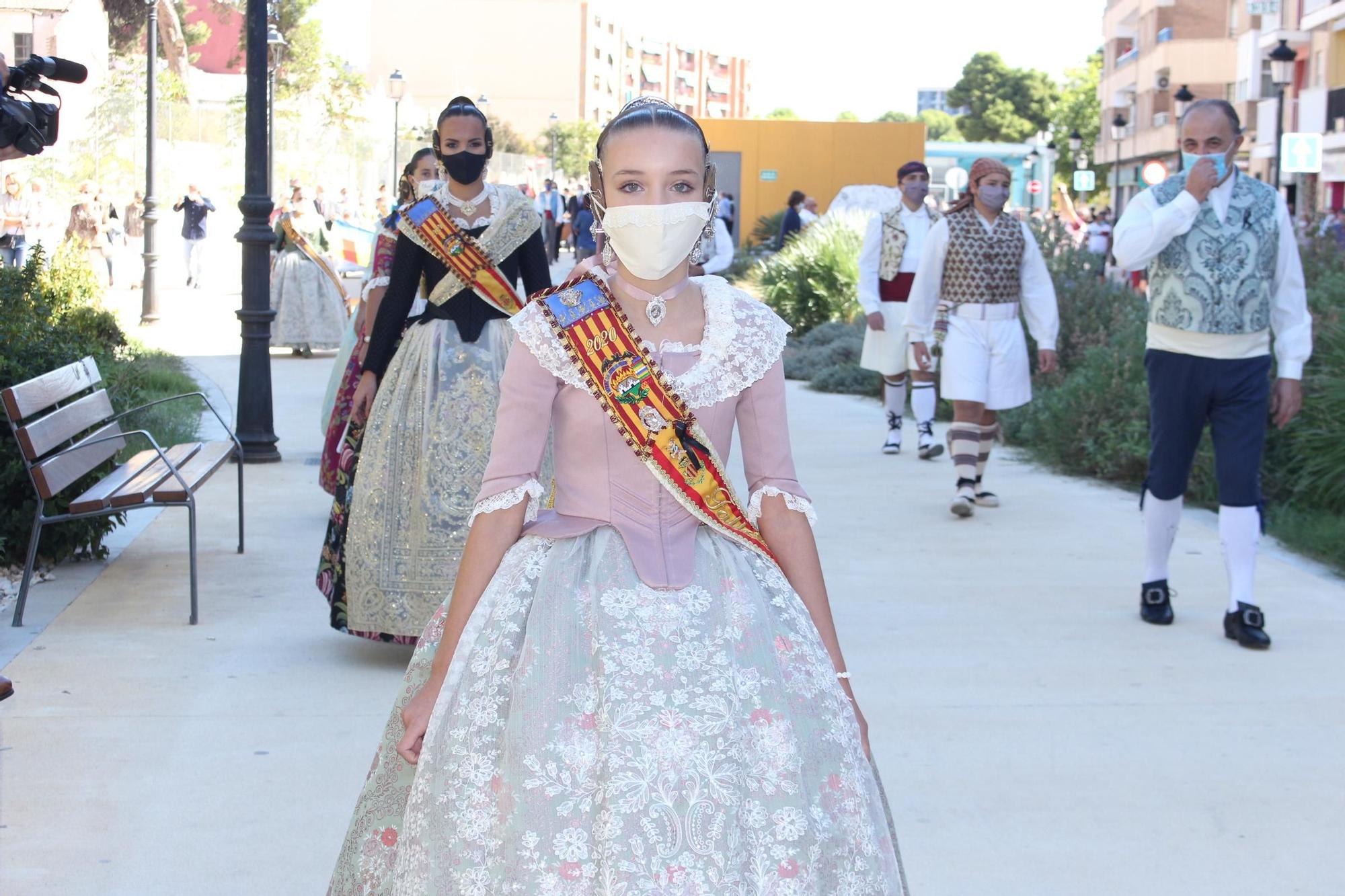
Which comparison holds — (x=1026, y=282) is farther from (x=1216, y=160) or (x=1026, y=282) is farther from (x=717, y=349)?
(x=717, y=349)

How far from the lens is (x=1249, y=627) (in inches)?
247

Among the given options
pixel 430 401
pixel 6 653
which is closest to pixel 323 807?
pixel 430 401

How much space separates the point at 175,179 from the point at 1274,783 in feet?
111

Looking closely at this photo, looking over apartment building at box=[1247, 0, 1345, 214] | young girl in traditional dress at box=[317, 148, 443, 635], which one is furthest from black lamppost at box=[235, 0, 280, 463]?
apartment building at box=[1247, 0, 1345, 214]

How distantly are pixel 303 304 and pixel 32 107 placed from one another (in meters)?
12.3

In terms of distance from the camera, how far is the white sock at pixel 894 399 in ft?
37.3

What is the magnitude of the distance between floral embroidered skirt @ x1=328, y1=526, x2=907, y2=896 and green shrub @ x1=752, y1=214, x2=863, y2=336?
52.6ft

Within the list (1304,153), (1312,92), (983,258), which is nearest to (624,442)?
(983,258)

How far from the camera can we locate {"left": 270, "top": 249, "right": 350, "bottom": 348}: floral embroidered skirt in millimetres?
16781

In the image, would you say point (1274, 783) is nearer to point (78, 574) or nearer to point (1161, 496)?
point (1161, 496)

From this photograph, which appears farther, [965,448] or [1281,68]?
[1281,68]

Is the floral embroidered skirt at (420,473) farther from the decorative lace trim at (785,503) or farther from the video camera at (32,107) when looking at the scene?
the decorative lace trim at (785,503)

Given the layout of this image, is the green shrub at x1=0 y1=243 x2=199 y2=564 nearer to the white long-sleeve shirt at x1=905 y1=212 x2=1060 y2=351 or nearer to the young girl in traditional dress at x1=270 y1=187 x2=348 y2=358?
the white long-sleeve shirt at x1=905 y1=212 x2=1060 y2=351

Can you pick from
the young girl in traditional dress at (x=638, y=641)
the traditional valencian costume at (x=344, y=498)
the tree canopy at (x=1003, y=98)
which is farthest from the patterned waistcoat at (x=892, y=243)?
the tree canopy at (x=1003, y=98)
